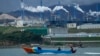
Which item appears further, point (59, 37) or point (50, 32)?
point (50, 32)

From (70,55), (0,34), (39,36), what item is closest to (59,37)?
(39,36)

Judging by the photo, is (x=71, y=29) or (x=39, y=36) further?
(x=71, y=29)

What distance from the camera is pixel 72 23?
7169 centimetres

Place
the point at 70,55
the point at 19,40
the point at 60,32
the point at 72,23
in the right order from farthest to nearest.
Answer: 1. the point at 72,23
2. the point at 60,32
3. the point at 19,40
4. the point at 70,55

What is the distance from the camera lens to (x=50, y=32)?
62.7 meters

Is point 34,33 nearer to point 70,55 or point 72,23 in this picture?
point 72,23

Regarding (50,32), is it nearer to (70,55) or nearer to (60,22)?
(60,22)

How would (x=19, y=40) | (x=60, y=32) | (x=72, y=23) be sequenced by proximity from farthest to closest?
(x=72, y=23)
(x=60, y=32)
(x=19, y=40)

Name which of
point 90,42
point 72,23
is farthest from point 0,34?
point 72,23

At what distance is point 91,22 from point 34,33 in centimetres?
1530

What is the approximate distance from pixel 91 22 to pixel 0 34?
1702 cm

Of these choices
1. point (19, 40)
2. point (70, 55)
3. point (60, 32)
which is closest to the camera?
point (70, 55)

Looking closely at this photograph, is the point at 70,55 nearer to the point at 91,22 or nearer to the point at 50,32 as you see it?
the point at 50,32

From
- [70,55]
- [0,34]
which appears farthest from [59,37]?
[70,55]
